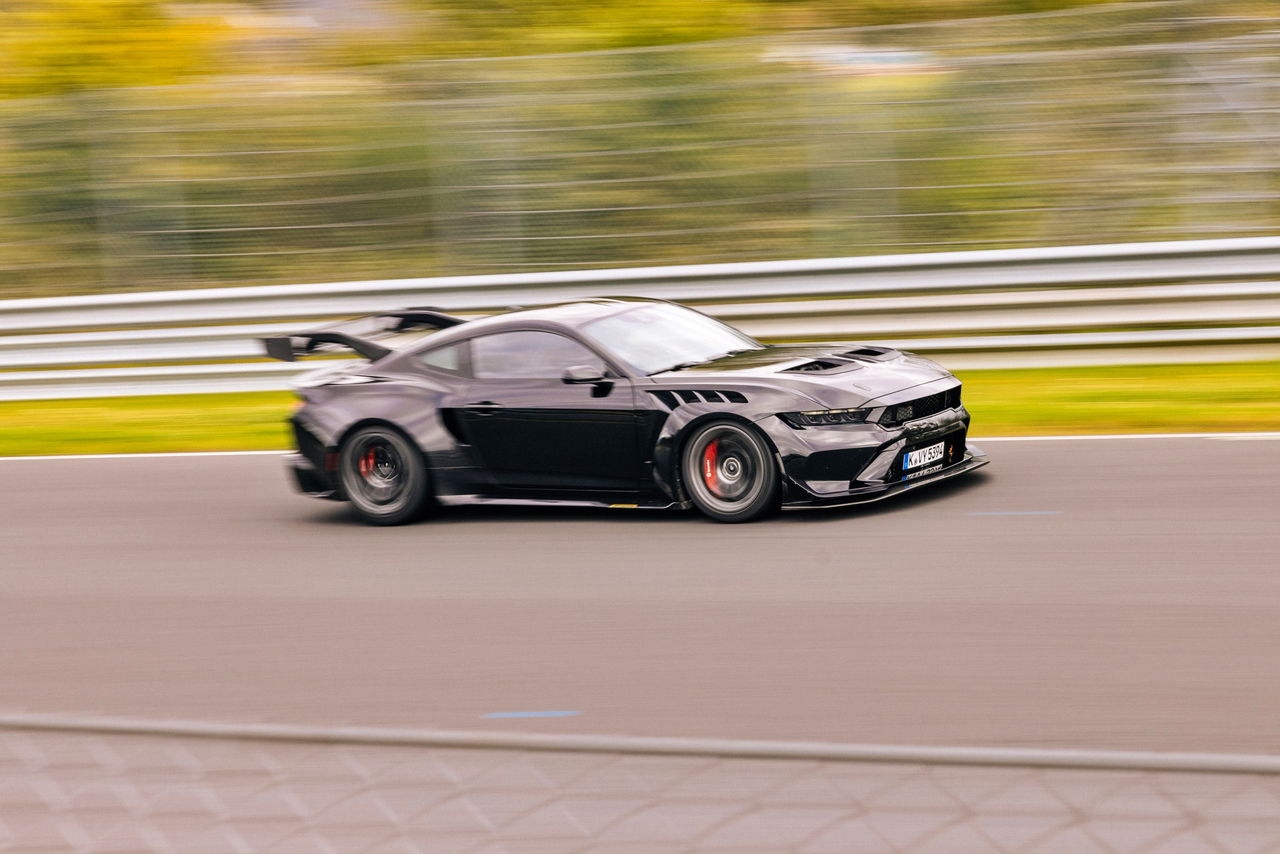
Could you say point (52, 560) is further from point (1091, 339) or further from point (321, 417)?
point (1091, 339)

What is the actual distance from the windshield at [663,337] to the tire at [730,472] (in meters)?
0.60

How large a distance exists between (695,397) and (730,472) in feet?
1.45

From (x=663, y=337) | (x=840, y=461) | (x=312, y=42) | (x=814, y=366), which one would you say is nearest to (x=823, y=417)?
(x=840, y=461)

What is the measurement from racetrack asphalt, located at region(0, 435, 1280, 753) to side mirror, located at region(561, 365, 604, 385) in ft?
2.65

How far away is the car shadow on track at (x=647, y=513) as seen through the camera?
8766 millimetres

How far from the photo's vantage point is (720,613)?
22.7 feet

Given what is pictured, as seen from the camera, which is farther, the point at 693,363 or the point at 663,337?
the point at 663,337

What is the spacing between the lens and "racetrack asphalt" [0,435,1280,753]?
5.53m

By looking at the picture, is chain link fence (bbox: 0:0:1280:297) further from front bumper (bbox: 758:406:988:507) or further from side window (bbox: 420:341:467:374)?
front bumper (bbox: 758:406:988:507)

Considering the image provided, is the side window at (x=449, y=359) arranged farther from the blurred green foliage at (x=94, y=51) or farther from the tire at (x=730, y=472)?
the blurred green foliage at (x=94, y=51)

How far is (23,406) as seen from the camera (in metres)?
16.0

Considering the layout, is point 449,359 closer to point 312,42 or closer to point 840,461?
point 840,461

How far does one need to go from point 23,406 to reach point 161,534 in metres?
7.14

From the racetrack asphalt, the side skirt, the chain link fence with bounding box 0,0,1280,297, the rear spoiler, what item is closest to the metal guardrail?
the racetrack asphalt
